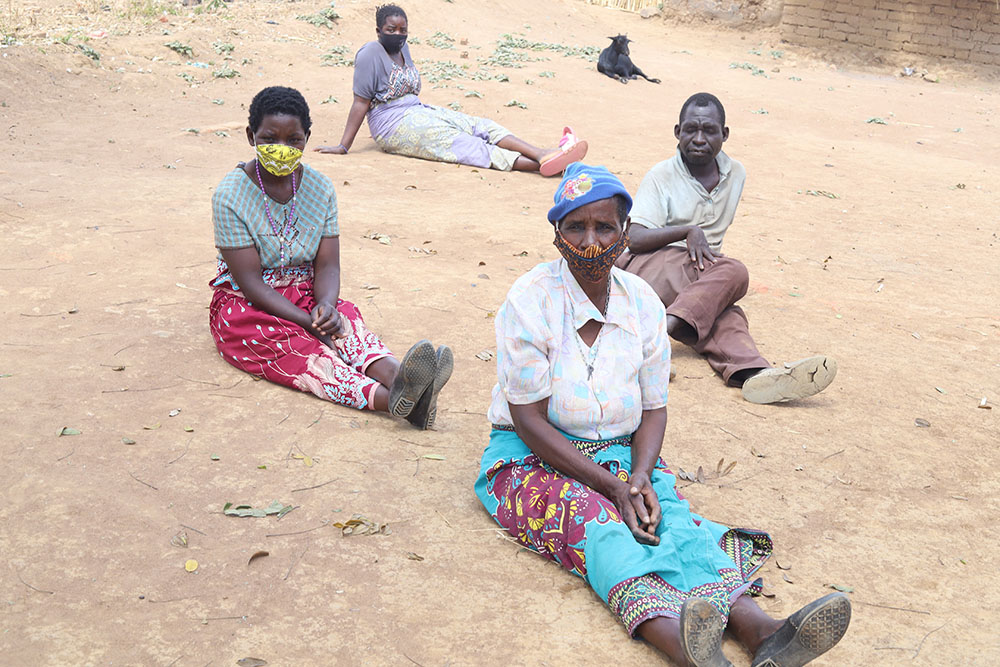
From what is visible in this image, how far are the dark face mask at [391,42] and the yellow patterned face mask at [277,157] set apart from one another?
477 centimetres

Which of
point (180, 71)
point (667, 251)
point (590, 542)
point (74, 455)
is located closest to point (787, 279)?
point (667, 251)

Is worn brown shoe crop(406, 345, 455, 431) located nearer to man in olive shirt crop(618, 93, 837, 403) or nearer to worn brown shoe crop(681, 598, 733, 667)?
man in olive shirt crop(618, 93, 837, 403)

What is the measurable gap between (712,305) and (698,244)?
325mm

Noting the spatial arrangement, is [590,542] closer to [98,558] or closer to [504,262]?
[98,558]

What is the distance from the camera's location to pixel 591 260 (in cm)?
281

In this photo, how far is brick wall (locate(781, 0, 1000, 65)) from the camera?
16969mm

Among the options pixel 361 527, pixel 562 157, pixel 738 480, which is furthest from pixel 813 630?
pixel 562 157

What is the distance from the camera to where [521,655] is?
2512mm

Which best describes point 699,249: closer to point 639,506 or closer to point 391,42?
point 639,506

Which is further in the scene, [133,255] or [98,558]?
[133,255]

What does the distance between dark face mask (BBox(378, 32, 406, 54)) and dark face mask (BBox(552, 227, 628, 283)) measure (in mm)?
6175

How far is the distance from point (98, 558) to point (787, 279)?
4.79 meters

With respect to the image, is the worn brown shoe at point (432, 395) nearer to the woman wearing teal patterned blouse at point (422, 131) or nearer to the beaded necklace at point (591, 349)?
the beaded necklace at point (591, 349)

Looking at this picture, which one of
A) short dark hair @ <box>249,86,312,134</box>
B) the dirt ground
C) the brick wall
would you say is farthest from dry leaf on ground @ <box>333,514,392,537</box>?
the brick wall
